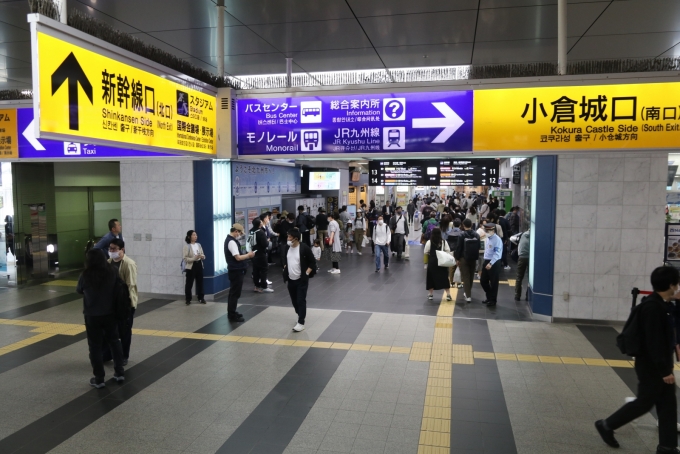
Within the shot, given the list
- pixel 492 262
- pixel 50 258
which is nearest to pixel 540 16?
pixel 492 262

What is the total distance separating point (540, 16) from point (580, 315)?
457 cm

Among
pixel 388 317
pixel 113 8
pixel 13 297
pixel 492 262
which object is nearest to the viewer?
pixel 113 8

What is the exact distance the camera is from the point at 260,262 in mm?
9922

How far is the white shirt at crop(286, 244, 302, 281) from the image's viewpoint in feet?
23.7

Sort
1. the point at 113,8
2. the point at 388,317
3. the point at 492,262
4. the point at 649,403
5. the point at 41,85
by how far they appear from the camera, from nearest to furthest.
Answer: the point at 649,403 → the point at 41,85 → the point at 113,8 → the point at 388,317 → the point at 492,262

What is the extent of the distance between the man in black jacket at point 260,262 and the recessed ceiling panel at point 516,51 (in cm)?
535

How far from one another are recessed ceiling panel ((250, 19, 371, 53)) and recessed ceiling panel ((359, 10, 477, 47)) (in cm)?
26

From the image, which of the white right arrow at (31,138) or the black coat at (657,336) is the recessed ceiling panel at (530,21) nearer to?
the black coat at (657,336)

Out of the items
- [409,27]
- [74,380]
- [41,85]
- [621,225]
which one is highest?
[409,27]

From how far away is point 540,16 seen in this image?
25.3 ft

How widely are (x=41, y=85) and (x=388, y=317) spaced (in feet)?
18.5

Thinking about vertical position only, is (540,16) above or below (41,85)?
above

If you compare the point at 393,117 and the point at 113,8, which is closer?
the point at 113,8

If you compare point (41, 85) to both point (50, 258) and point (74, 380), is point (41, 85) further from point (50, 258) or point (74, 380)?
point (50, 258)
